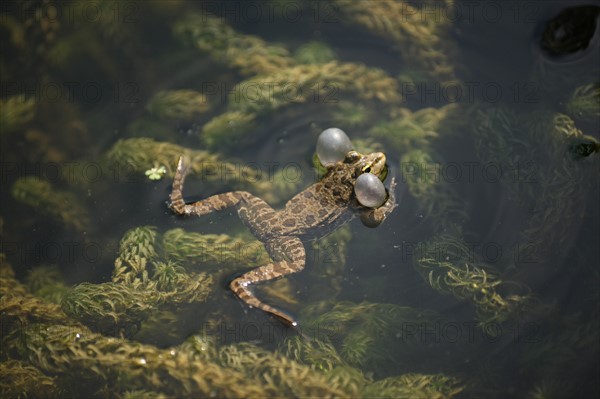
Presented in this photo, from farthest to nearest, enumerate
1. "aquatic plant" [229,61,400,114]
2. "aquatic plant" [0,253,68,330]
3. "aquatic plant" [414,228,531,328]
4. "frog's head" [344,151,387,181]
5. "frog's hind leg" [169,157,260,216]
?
1. "aquatic plant" [229,61,400,114]
2. "frog's hind leg" [169,157,260,216]
3. "frog's head" [344,151,387,181]
4. "aquatic plant" [0,253,68,330]
5. "aquatic plant" [414,228,531,328]

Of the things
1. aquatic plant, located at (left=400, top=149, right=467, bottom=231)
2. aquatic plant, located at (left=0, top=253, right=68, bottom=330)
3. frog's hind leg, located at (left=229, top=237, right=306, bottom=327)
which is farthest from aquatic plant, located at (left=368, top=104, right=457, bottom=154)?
aquatic plant, located at (left=0, top=253, right=68, bottom=330)

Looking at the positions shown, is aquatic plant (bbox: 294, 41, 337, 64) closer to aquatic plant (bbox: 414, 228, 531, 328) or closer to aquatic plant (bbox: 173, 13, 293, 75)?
aquatic plant (bbox: 173, 13, 293, 75)

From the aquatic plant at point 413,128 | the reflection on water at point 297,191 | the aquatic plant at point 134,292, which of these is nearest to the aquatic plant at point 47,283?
the reflection on water at point 297,191

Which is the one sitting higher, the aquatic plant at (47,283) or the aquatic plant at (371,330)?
the aquatic plant at (371,330)

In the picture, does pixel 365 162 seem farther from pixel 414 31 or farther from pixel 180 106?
pixel 180 106

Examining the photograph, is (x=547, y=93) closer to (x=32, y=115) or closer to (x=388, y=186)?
(x=388, y=186)

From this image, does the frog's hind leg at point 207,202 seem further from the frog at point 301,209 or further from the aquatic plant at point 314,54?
the aquatic plant at point 314,54

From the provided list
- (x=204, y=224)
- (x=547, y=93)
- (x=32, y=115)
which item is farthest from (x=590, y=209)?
(x=32, y=115)

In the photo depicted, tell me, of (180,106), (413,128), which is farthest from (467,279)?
(180,106)
